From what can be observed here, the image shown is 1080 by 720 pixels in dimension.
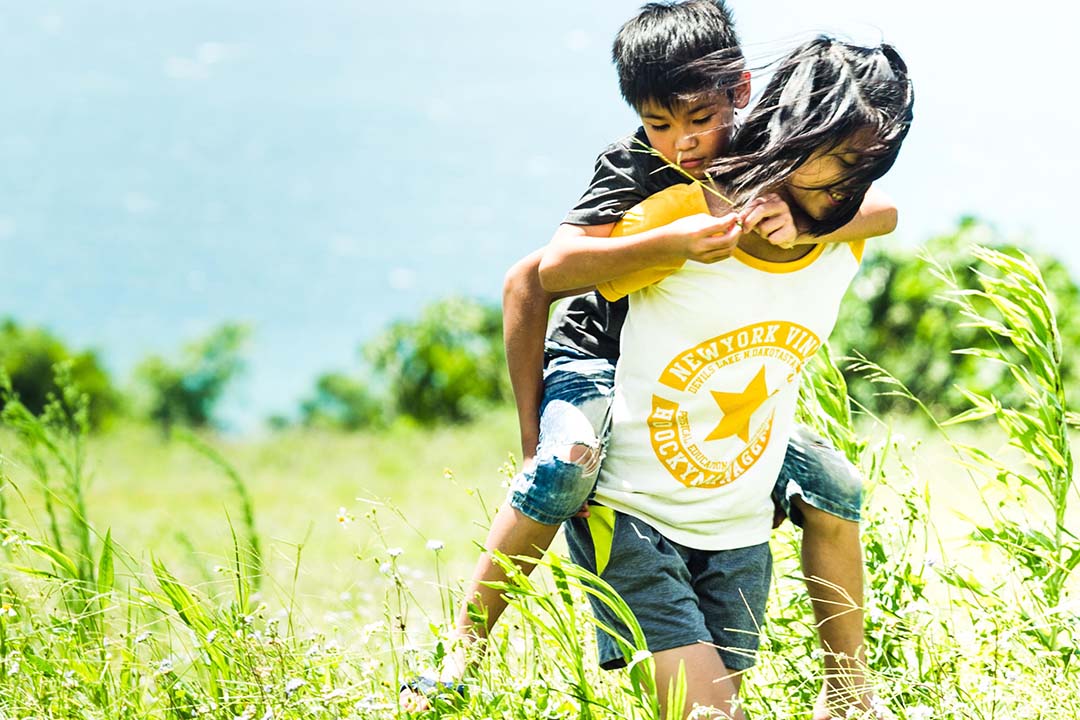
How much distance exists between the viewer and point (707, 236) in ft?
6.21

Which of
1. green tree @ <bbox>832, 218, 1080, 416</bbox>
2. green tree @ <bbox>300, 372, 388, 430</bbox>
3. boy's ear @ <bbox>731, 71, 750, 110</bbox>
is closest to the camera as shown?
boy's ear @ <bbox>731, 71, 750, 110</bbox>

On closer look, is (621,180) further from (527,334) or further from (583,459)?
(583,459)

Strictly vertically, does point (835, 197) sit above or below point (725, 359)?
above

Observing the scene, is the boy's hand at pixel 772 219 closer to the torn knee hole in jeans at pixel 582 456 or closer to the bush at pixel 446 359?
the torn knee hole in jeans at pixel 582 456

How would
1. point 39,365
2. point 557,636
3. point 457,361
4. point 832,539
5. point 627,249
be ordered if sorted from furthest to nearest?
1. point 39,365
2. point 457,361
3. point 832,539
4. point 627,249
5. point 557,636

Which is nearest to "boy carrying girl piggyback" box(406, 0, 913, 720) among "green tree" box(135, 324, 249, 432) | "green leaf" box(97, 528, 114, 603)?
"green leaf" box(97, 528, 114, 603)

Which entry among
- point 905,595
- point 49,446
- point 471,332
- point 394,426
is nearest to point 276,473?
point 394,426

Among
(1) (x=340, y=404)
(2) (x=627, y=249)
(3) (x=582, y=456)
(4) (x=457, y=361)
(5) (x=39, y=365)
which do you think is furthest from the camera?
(1) (x=340, y=404)

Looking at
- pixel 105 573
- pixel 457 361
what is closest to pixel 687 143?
pixel 105 573

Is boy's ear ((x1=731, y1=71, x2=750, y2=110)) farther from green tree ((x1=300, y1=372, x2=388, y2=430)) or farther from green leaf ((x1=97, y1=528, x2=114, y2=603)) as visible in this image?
green tree ((x1=300, y1=372, x2=388, y2=430))

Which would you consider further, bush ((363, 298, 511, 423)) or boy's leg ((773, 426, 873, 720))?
bush ((363, 298, 511, 423))

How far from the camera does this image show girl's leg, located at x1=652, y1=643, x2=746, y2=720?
6.80 feet

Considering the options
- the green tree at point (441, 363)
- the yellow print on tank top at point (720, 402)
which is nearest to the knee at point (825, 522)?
the yellow print on tank top at point (720, 402)

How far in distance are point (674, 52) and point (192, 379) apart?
10.3 meters
